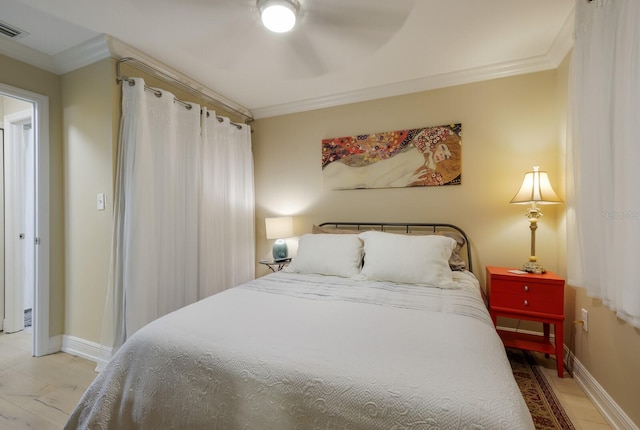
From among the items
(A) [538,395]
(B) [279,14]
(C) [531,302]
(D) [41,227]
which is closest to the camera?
(B) [279,14]

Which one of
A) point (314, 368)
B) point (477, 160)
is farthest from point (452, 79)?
point (314, 368)

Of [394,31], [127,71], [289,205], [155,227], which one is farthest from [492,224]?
[127,71]

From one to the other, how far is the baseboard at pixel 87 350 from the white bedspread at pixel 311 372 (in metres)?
1.07

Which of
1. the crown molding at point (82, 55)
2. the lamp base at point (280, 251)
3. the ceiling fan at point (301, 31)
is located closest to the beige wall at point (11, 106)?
the crown molding at point (82, 55)

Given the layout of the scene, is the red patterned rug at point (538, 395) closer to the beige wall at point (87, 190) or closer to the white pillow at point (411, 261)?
the white pillow at point (411, 261)

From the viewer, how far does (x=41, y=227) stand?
2275mm

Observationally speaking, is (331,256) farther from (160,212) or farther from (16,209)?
(16,209)

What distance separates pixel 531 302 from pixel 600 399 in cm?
61

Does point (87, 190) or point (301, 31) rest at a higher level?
point (301, 31)

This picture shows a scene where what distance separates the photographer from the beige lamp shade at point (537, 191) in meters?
2.11

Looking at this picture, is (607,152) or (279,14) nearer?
(607,152)

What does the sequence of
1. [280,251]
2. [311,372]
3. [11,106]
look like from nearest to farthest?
[311,372] → [11,106] → [280,251]

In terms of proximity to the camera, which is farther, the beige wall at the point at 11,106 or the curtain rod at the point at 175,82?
the beige wall at the point at 11,106

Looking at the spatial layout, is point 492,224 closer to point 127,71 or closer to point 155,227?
point 155,227
